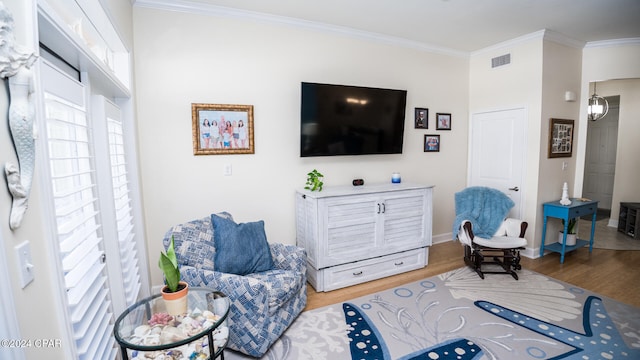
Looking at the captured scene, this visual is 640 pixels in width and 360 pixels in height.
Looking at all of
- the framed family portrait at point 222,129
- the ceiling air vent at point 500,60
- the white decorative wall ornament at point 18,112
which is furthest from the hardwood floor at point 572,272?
the ceiling air vent at point 500,60

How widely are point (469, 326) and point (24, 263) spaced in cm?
281

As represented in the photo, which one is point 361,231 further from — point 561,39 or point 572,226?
point 561,39

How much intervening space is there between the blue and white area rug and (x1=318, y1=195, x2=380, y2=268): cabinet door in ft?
1.50

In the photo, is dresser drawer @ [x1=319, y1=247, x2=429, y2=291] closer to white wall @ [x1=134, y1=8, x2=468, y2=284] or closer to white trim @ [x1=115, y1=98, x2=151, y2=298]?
white wall @ [x1=134, y1=8, x2=468, y2=284]

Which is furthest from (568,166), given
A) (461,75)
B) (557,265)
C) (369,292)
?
(369,292)

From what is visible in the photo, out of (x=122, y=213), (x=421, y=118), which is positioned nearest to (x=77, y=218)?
(x=122, y=213)

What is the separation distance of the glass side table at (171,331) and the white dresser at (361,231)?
1.49 metres

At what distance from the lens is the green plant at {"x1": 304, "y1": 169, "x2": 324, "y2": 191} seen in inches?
130

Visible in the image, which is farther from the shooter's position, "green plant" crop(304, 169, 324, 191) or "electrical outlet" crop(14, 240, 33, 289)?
"green plant" crop(304, 169, 324, 191)

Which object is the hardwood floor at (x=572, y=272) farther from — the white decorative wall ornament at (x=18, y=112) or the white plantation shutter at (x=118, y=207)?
the white decorative wall ornament at (x=18, y=112)

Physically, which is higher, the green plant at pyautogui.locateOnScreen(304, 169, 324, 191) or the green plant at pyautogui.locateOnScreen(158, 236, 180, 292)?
the green plant at pyautogui.locateOnScreen(304, 169, 324, 191)

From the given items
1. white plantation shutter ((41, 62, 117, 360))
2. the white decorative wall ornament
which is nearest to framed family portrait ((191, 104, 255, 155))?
white plantation shutter ((41, 62, 117, 360))

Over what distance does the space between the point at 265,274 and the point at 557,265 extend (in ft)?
11.9

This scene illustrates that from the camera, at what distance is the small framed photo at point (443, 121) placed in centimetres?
437
